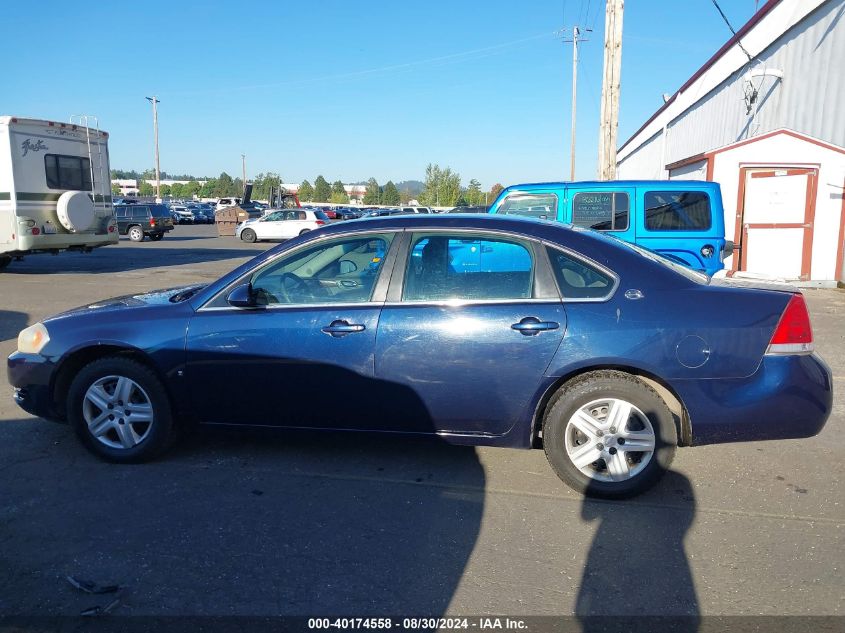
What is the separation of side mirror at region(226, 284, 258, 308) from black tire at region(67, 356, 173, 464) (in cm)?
72

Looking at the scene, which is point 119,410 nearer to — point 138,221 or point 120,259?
point 120,259

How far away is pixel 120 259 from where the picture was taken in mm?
20234

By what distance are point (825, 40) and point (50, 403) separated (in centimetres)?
1513

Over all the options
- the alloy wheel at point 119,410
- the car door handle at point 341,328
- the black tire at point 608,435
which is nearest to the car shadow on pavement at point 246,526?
the alloy wheel at point 119,410

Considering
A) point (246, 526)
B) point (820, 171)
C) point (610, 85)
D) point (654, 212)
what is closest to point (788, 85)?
point (820, 171)

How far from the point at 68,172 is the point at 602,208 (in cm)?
1207

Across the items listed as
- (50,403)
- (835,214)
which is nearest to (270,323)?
(50,403)

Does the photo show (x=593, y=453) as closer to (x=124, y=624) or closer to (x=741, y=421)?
(x=741, y=421)

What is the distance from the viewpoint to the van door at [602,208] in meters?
9.05

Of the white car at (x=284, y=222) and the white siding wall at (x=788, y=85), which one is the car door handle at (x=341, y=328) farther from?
the white car at (x=284, y=222)

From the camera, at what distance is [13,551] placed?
332 cm

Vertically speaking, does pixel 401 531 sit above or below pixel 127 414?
below

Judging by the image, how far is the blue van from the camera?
8953mm

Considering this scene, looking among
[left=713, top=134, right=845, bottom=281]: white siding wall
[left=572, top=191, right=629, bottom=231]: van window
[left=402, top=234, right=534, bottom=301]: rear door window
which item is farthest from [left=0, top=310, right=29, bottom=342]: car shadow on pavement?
[left=713, top=134, right=845, bottom=281]: white siding wall
